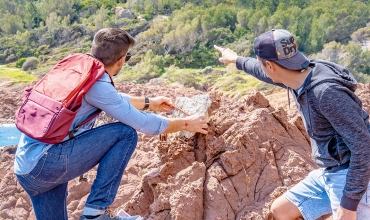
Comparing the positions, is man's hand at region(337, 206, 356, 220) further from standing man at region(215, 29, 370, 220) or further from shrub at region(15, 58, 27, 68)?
shrub at region(15, 58, 27, 68)

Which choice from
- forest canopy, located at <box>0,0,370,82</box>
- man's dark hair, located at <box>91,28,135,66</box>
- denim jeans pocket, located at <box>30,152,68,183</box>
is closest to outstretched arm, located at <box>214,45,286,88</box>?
man's dark hair, located at <box>91,28,135,66</box>

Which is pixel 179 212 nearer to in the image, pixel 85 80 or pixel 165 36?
pixel 85 80

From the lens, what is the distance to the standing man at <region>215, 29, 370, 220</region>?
1.93 meters

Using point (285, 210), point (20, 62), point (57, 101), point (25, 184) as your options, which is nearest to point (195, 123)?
point (285, 210)

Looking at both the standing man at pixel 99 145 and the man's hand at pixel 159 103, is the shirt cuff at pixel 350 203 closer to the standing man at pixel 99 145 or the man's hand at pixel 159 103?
the standing man at pixel 99 145

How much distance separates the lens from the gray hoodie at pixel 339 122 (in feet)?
6.28

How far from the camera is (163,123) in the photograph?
2.74 m

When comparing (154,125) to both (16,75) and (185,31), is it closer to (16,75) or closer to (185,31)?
(16,75)

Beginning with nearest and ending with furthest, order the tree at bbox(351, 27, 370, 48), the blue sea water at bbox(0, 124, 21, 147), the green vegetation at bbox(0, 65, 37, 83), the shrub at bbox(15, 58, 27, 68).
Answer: the blue sea water at bbox(0, 124, 21, 147)
the green vegetation at bbox(0, 65, 37, 83)
the tree at bbox(351, 27, 370, 48)
the shrub at bbox(15, 58, 27, 68)

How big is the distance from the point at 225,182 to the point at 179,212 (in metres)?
0.42

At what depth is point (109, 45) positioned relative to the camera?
2596mm

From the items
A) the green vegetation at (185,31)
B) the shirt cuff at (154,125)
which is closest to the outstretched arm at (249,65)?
the shirt cuff at (154,125)

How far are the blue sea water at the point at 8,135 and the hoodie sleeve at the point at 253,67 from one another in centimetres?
1141

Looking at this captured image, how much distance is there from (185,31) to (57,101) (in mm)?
25172
